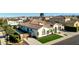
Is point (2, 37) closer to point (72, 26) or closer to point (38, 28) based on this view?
point (38, 28)

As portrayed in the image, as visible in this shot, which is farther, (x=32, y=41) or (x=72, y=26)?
(x=72, y=26)

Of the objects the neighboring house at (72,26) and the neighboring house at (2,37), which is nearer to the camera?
the neighboring house at (2,37)

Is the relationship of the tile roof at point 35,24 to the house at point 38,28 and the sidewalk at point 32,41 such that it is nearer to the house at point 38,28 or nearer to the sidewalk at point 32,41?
the house at point 38,28

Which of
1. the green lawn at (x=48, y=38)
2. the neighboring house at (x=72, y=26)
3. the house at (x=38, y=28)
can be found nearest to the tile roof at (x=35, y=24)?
the house at (x=38, y=28)

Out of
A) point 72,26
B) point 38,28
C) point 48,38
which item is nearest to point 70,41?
point 72,26

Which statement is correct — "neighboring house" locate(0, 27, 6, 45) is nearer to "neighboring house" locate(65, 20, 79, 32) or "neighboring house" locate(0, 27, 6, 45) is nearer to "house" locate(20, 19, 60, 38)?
"house" locate(20, 19, 60, 38)

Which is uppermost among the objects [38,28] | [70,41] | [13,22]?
[13,22]

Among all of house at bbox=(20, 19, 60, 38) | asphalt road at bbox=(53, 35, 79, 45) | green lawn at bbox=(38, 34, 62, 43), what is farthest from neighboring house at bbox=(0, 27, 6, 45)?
asphalt road at bbox=(53, 35, 79, 45)

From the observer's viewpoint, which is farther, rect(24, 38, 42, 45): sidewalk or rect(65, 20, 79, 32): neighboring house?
rect(65, 20, 79, 32): neighboring house
